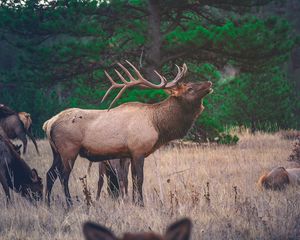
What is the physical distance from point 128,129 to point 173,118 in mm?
646

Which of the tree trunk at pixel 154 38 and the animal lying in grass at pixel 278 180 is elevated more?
the tree trunk at pixel 154 38

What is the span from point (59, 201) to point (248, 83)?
966 centimetres

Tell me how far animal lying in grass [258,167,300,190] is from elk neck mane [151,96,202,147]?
145 cm

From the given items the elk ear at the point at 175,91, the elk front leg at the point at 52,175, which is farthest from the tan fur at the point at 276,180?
the elk front leg at the point at 52,175

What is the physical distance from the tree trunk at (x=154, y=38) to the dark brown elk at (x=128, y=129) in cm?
600

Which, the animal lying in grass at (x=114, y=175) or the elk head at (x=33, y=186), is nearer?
the elk head at (x=33, y=186)

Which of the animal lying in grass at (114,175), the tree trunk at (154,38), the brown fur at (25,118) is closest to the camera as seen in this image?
the animal lying in grass at (114,175)

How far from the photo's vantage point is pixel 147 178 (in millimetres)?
9141

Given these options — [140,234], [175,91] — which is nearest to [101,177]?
[175,91]

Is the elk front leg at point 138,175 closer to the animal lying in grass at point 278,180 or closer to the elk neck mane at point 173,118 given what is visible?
the elk neck mane at point 173,118

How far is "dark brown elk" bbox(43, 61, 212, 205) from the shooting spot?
23.2 feet

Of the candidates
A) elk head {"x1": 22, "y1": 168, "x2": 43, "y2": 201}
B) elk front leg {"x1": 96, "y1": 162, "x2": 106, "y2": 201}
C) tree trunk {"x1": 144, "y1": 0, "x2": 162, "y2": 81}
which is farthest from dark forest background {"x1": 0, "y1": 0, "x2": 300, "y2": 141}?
elk head {"x1": 22, "y1": 168, "x2": 43, "y2": 201}

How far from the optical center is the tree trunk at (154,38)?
13398 mm

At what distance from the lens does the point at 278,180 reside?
787 centimetres
